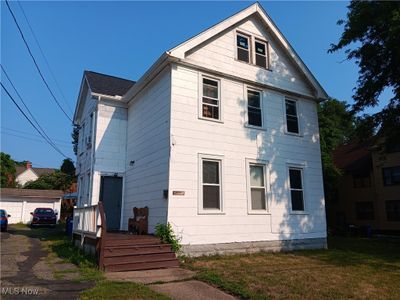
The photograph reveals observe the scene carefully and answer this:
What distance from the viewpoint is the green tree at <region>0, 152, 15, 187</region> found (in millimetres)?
49312

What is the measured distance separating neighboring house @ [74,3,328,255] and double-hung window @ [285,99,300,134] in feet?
0.15

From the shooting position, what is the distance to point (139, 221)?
11.2 meters

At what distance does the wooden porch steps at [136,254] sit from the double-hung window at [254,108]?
19.4ft

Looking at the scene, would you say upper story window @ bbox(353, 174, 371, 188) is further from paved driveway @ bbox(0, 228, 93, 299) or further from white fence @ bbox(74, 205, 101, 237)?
paved driveway @ bbox(0, 228, 93, 299)

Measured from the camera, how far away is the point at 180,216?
389 inches

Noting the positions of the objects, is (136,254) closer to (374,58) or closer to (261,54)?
(261,54)

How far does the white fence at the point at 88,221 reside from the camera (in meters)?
8.92

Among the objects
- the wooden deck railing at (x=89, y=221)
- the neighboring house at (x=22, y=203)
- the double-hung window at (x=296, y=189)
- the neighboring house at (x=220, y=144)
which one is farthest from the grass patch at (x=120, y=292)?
the neighboring house at (x=22, y=203)

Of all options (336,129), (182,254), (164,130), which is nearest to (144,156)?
(164,130)

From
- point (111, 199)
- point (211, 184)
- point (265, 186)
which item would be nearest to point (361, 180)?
point (265, 186)

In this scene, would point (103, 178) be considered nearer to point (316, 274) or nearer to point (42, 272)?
point (42, 272)

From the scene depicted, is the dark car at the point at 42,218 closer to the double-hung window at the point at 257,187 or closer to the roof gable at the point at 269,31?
the double-hung window at the point at 257,187

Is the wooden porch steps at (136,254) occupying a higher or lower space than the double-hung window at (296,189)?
lower

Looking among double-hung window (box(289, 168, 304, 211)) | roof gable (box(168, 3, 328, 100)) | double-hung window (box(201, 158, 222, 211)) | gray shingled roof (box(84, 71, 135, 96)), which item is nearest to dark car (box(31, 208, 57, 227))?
gray shingled roof (box(84, 71, 135, 96))
